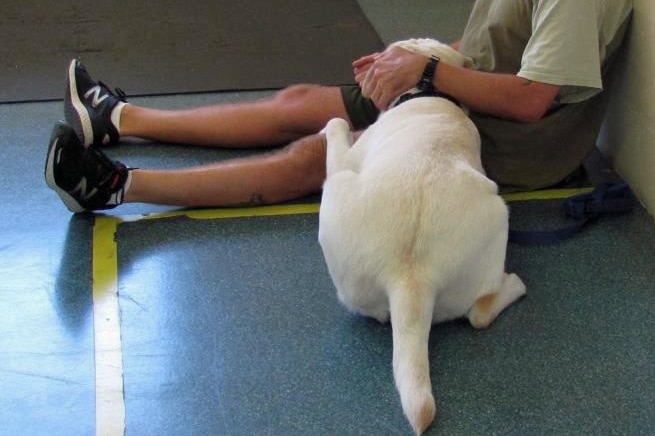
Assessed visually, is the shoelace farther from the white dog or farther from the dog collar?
the dog collar

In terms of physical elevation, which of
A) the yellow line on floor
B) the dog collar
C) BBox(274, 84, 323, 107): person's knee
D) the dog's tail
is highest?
the dog collar

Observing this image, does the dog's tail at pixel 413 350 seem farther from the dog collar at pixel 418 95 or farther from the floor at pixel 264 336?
the dog collar at pixel 418 95

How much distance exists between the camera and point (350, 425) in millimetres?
1905

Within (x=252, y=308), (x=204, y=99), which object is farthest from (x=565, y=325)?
(x=204, y=99)

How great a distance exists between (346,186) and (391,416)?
61 cm

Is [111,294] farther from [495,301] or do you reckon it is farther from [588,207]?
[588,207]

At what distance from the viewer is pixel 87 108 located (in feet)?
9.91

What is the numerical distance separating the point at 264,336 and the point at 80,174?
34.5 inches

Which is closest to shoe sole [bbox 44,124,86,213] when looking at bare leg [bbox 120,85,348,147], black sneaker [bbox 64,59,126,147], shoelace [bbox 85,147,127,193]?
shoelace [bbox 85,147,127,193]

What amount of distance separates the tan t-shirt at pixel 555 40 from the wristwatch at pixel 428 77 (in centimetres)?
26

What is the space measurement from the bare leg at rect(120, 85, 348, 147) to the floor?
15.8 inches

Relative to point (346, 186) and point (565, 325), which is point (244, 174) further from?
point (565, 325)

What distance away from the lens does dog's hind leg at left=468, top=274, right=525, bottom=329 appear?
2129 millimetres

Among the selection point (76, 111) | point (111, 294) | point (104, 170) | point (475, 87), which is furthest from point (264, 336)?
point (76, 111)
